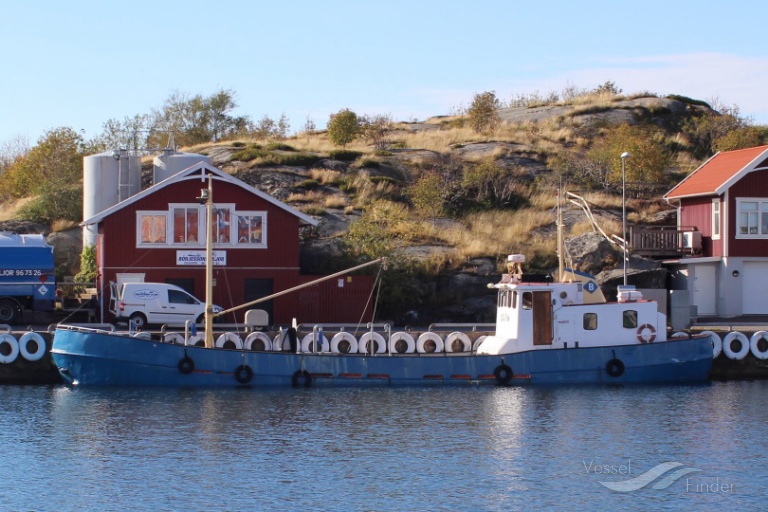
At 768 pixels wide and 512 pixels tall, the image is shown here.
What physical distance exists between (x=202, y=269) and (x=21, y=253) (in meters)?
7.47

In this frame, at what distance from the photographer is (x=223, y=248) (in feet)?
149

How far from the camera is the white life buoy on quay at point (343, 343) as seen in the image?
121 feet

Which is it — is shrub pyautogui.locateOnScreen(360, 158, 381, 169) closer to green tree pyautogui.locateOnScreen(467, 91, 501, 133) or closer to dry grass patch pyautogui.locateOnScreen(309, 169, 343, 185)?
dry grass patch pyautogui.locateOnScreen(309, 169, 343, 185)

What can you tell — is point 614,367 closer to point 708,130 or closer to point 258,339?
point 258,339

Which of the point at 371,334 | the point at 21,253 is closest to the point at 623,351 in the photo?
the point at 371,334

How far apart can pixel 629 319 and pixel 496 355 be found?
4794 mm

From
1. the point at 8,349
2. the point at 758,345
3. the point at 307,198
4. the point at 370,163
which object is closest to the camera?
the point at 8,349

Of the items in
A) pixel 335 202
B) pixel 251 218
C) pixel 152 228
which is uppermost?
pixel 335 202

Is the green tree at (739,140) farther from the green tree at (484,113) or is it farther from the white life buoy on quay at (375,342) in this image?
the white life buoy on quay at (375,342)

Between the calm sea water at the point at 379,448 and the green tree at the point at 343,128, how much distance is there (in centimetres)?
4190

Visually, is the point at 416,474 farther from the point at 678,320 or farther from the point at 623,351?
the point at 678,320

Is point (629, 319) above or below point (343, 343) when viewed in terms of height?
above

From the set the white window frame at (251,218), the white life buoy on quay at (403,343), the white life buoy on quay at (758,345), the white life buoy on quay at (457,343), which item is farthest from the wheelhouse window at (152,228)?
the white life buoy on quay at (758,345)

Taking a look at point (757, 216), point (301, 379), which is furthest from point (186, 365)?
point (757, 216)
